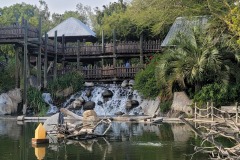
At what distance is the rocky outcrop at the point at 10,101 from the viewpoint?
27.6 m

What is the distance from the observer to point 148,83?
1024 inches

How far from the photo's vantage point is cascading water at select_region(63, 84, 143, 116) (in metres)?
27.5

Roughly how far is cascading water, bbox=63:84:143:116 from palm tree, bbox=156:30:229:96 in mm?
3776

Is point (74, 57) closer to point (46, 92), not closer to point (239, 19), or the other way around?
point (46, 92)

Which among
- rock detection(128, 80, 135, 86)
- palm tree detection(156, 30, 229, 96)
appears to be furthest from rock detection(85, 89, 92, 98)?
palm tree detection(156, 30, 229, 96)

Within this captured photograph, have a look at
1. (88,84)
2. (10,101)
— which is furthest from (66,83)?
(10,101)

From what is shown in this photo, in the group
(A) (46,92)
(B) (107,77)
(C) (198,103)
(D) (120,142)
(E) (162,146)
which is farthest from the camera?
(B) (107,77)

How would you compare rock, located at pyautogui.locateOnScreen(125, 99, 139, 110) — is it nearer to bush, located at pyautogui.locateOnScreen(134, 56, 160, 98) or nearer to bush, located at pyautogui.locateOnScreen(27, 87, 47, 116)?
bush, located at pyautogui.locateOnScreen(134, 56, 160, 98)

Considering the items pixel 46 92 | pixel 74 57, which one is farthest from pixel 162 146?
pixel 74 57

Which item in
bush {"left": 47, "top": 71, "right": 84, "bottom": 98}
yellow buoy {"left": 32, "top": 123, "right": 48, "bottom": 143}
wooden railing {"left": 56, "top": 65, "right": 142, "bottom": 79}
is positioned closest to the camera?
yellow buoy {"left": 32, "top": 123, "right": 48, "bottom": 143}

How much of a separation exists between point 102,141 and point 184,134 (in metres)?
3.39

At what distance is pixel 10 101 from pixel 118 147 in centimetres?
1606

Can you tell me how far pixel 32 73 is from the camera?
109 feet

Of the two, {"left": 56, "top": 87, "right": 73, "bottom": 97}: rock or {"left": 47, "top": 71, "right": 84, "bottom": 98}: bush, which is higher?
{"left": 47, "top": 71, "right": 84, "bottom": 98}: bush
